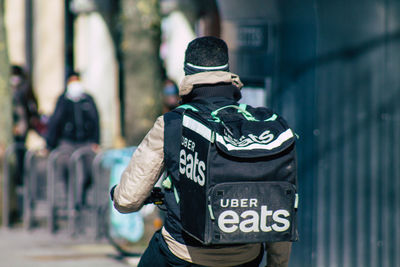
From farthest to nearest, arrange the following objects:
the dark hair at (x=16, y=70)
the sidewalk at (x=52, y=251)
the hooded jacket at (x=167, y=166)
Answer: the dark hair at (x=16, y=70) < the sidewalk at (x=52, y=251) < the hooded jacket at (x=167, y=166)

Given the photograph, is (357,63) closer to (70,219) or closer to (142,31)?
(142,31)

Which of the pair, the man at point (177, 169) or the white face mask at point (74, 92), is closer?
the man at point (177, 169)

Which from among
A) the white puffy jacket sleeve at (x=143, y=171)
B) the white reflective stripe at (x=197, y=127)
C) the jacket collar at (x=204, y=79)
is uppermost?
the jacket collar at (x=204, y=79)

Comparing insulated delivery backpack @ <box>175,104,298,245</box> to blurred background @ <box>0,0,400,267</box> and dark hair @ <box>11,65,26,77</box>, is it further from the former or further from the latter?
dark hair @ <box>11,65,26,77</box>

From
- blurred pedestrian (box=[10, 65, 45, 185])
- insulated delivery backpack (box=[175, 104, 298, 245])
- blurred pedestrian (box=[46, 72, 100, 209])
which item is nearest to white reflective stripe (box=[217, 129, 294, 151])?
insulated delivery backpack (box=[175, 104, 298, 245])

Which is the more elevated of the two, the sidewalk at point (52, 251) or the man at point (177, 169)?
the man at point (177, 169)

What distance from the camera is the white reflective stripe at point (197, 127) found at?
358cm

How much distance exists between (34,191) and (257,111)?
7444mm

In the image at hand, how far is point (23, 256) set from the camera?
29.6ft

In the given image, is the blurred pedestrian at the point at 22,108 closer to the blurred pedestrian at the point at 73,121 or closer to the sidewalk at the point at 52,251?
the blurred pedestrian at the point at 73,121

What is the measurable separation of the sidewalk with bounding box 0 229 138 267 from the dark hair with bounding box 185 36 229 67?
4932 millimetres

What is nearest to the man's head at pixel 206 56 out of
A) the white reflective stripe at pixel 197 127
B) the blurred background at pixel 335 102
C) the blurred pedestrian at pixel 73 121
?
the white reflective stripe at pixel 197 127

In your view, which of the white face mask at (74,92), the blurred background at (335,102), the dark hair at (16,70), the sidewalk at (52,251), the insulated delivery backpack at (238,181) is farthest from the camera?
the dark hair at (16,70)

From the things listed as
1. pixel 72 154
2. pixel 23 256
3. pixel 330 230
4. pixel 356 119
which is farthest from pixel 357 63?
pixel 72 154
